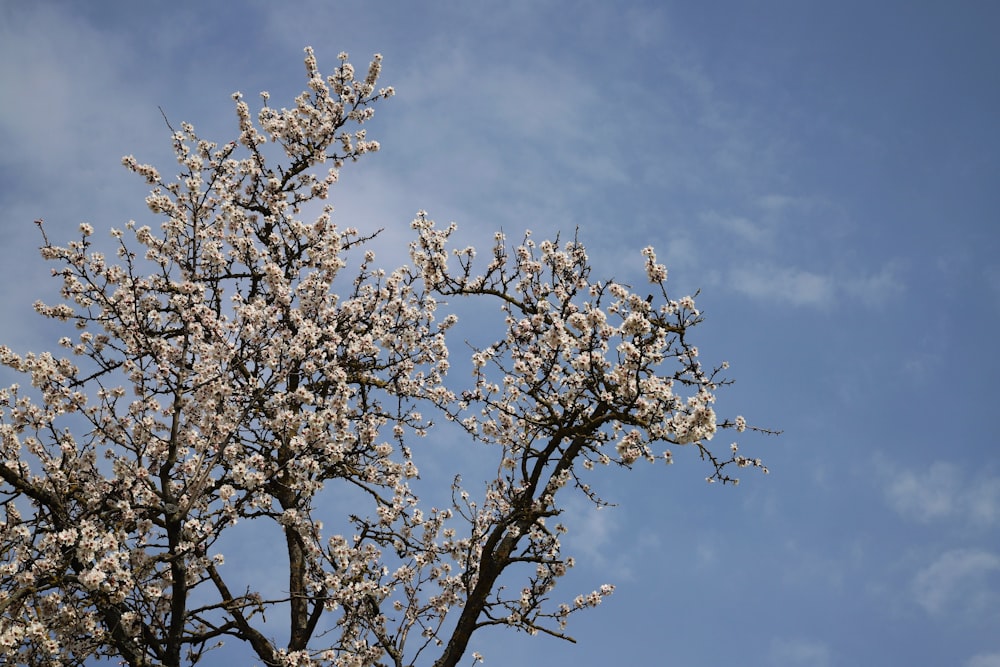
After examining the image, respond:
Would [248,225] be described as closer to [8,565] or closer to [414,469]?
[414,469]

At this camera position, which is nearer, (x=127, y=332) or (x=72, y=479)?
(x=72, y=479)

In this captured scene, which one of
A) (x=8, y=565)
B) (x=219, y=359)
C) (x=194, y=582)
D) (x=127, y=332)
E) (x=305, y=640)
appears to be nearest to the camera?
(x=8, y=565)

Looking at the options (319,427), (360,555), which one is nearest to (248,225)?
(319,427)

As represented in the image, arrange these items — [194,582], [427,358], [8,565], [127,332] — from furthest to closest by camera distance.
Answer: [427,358]
[127,332]
[194,582]
[8,565]

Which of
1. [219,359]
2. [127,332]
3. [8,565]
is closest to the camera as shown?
[8,565]

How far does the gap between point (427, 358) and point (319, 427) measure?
3982mm

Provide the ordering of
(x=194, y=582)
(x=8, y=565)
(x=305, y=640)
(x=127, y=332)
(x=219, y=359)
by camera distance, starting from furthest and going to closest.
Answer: (x=127, y=332) < (x=305, y=640) < (x=219, y=359) < (x=194, y=582) < (x=8, y=565)

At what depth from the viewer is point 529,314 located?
14.4 m

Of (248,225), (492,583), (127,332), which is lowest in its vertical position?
(492,583)

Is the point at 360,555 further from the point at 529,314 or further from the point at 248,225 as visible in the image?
the point at 248,225

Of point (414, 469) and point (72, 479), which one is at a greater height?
point (414, 469)

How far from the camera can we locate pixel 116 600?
34.9 ft

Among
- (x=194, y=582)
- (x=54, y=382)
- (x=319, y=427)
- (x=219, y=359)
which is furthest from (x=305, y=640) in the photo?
(x=54, y=382)

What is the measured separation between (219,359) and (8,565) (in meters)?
3.91
